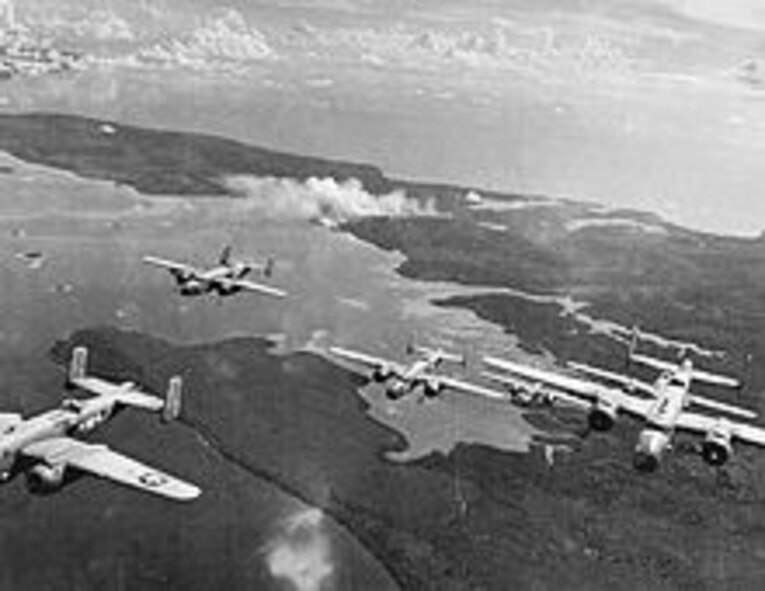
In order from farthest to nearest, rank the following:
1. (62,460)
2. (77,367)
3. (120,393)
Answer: (77,367) → (120,393) → (62,460)

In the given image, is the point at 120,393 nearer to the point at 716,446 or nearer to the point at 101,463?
the point at 101,463

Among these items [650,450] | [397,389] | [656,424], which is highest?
[656,424]

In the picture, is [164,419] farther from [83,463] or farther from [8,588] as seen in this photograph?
[8,588]

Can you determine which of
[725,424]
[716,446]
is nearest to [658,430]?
[716,446]

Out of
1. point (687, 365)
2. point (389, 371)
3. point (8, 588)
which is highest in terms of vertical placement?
point (687, 365)

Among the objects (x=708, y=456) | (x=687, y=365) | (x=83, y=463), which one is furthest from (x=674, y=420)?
(x=83, y=463)

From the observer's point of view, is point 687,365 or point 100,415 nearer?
point 100,415
